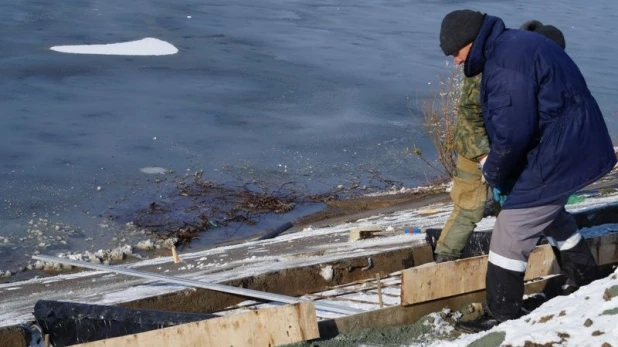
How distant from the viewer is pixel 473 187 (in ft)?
15.9

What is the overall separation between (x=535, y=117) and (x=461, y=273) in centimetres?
124

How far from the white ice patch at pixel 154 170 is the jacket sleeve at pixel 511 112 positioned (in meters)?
7.58

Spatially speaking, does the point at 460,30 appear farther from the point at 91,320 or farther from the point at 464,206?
the point at 91,320

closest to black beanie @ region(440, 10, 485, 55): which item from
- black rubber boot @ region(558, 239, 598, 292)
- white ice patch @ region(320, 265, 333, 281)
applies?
black rubber boot @ region(558, 239, 598, 292)

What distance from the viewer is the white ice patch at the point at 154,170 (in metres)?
11.0

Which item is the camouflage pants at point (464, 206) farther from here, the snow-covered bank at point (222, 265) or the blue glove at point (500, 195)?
the snow-covered bank at point (222, 265)

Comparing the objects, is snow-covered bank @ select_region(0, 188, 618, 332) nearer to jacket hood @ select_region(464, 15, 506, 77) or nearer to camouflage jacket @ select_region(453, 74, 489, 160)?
camouflage jacket @ select_region(453, 74, 489, 160)

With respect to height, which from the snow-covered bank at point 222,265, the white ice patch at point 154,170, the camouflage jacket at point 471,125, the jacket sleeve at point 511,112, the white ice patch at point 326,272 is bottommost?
the white ice patch at point 154,170

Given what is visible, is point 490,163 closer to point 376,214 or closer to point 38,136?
point 376,214

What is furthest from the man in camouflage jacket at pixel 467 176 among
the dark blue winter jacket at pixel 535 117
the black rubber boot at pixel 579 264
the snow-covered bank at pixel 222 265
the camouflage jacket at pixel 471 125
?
the snow-covered bank at pixel 222 265

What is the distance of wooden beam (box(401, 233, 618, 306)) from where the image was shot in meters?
4.56

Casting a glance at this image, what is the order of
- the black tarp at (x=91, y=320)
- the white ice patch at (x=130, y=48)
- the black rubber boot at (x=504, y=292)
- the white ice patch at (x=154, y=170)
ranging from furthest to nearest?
the white ice patch at (x=130, y=48) → the white ice patch at (x=154, y=170) → the black tarp at (x=91, y=320) → the black rubber boot at (x=504, y=292)

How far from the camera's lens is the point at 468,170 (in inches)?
191

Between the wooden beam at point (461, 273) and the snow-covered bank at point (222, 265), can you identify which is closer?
the wooden beam at point (461, 273)
